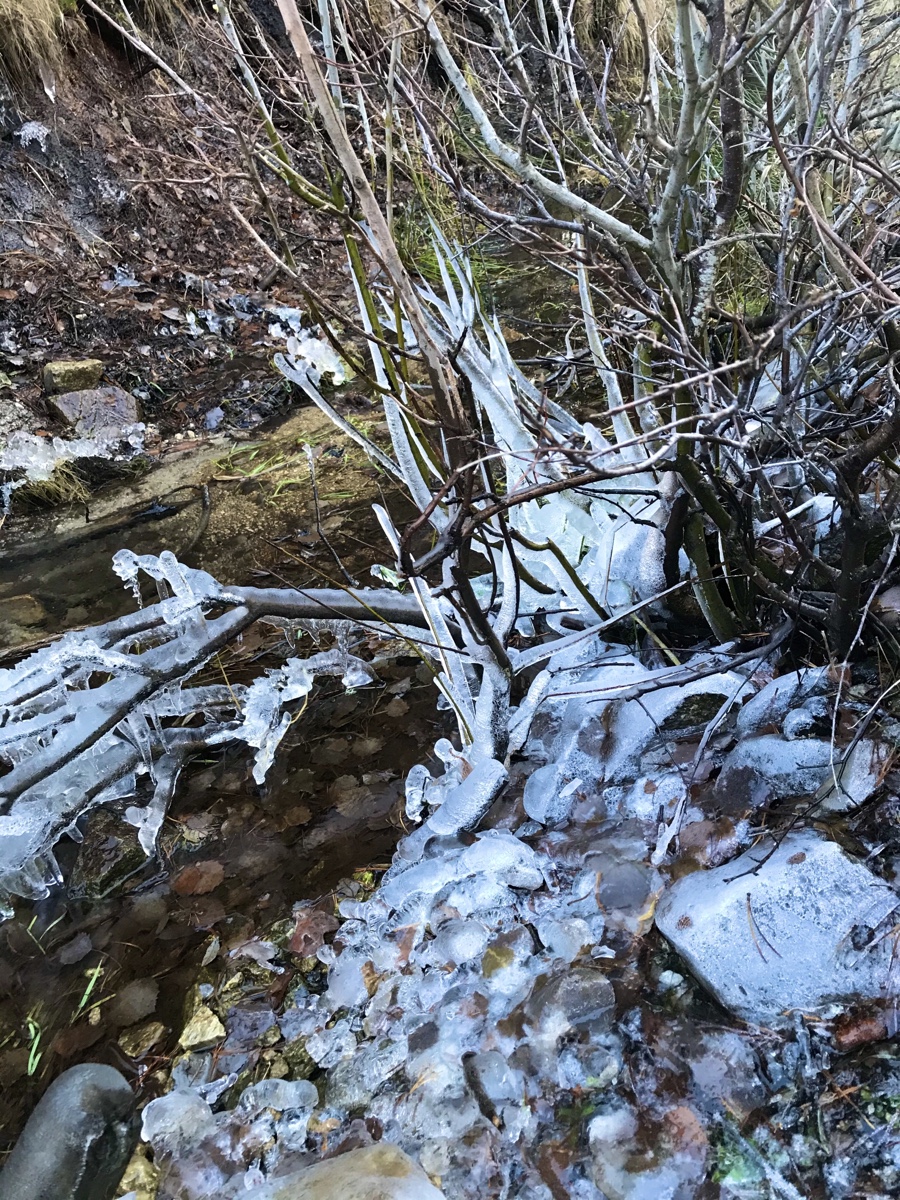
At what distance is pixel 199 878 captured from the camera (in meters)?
2.27

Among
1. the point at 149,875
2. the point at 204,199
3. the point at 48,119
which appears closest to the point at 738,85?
the point at 149,875

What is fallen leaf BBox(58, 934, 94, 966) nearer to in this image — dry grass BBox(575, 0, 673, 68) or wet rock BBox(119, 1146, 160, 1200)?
wet rock BBox(119, 1146, 160, 1200)

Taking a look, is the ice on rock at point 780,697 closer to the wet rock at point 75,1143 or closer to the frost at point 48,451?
the wet rock at point 75,1143

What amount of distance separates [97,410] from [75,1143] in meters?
4.22

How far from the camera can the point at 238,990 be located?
6.35ft

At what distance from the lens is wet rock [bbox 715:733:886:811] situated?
1624 millimetres

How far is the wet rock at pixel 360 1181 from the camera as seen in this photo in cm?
132

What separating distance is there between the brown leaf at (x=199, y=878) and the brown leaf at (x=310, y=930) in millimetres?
307

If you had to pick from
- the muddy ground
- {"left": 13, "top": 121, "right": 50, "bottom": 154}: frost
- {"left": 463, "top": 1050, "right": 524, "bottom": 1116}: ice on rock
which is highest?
{"left": 13, "top": 121, "right": 50, "bottom": 154}: frost

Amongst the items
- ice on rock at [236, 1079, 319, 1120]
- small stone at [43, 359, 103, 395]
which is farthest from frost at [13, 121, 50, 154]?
ice on rock at [236, 1079, 319, 1120]

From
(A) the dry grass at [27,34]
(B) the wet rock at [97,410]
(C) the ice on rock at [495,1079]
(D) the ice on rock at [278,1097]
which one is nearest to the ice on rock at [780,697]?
(C) the ice on rock at [495,1079]

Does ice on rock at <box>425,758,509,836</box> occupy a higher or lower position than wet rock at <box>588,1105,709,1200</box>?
higher

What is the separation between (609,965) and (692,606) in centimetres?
108

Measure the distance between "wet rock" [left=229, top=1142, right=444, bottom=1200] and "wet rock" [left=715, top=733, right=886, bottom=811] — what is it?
39.4 inches
